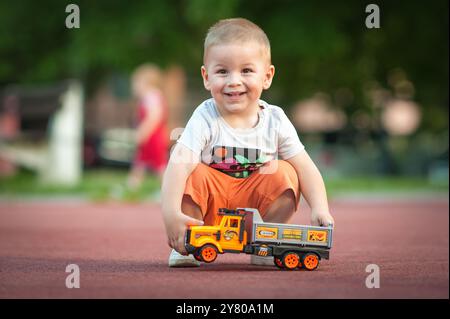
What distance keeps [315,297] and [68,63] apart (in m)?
19.3

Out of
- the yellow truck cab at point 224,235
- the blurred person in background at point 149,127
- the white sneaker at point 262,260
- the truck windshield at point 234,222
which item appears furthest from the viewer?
the blurred person in background at point 149,127

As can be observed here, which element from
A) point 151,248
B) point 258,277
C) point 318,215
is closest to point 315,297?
point 258,277

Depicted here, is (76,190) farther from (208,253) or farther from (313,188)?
(208,253)

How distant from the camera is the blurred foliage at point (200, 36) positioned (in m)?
20.0

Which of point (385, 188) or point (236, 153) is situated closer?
point (236, 153)

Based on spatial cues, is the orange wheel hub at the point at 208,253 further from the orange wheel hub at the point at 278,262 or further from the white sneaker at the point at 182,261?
the orange wheel hub at the point at 278,262

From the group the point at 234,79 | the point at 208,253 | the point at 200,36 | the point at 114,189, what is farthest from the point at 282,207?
the point at 200,36

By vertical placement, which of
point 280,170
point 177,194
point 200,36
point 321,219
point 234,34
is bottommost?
point 321,219

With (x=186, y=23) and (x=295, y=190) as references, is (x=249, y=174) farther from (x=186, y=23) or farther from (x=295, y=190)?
(x=186, y=23)

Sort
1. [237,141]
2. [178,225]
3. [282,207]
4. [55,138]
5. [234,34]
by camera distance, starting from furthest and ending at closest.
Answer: [55,138]
[282,207]
[237,141]
[234,34]
[178,225]

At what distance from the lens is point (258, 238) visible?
5367 mm

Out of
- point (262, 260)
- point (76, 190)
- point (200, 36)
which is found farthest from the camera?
point (200, 36)

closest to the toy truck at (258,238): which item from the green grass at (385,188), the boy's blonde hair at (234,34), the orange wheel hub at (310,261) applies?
the orange wheel hub at (310,261)

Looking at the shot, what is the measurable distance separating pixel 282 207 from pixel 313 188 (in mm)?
220
